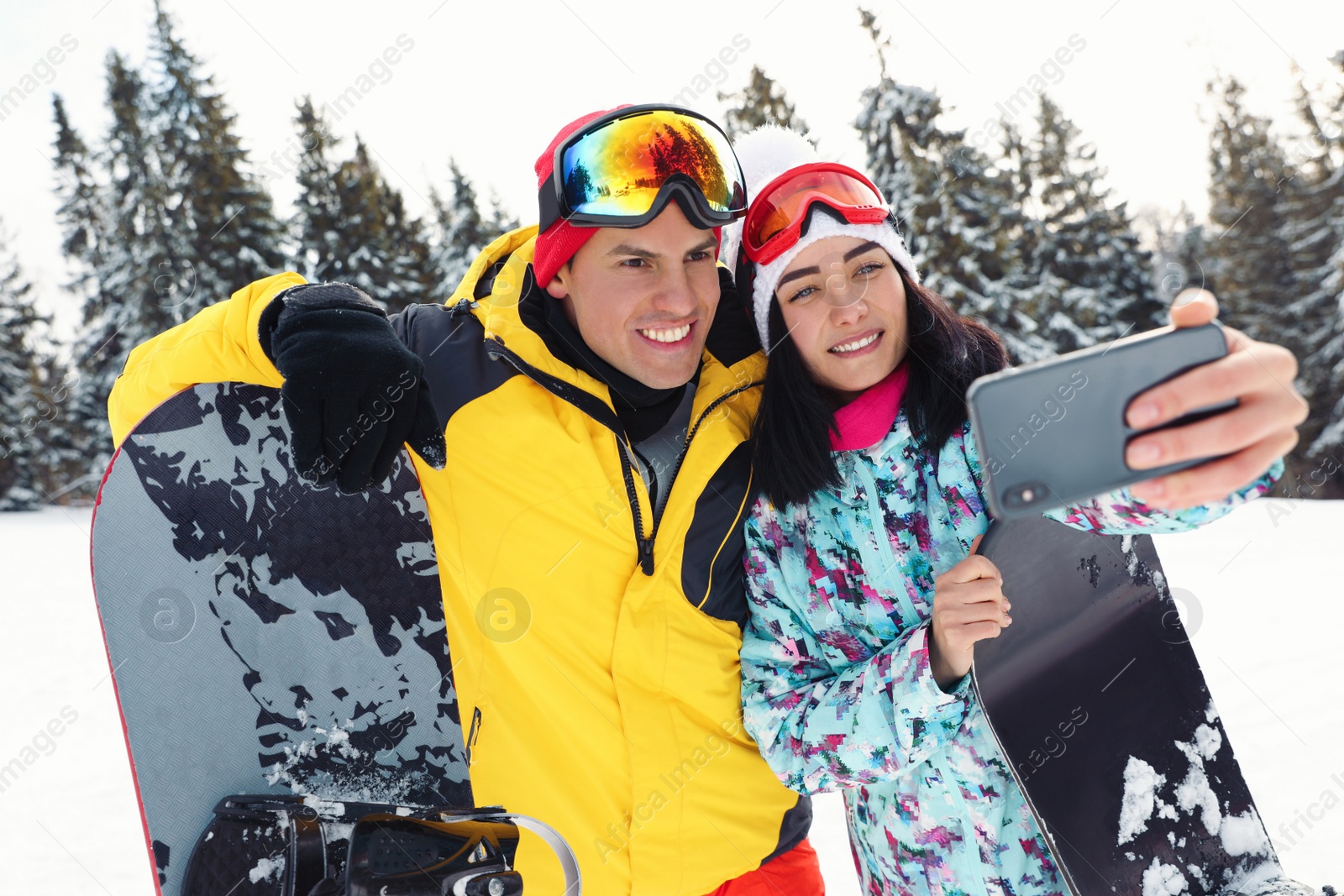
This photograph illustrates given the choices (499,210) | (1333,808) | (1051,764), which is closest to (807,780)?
(1051,764)

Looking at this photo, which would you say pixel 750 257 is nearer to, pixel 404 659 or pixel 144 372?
pixel 404 659

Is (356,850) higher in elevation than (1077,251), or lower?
lower

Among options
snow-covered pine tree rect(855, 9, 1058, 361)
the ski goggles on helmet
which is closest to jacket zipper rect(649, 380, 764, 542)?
the ski goggles on helmet

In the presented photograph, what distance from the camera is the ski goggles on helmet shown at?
2.13 m

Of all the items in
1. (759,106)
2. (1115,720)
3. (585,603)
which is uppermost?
(759,106)

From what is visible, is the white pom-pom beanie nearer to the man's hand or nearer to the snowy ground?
the man's hand

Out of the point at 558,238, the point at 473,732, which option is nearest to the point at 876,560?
the point at 473,732

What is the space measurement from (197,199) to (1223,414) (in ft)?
78.5

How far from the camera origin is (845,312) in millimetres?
1905

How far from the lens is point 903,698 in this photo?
1636 mm

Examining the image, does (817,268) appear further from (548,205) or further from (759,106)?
(759,106)

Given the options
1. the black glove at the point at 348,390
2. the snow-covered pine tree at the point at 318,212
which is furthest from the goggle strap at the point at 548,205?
the snow-covered pine tree at the point at 318,212

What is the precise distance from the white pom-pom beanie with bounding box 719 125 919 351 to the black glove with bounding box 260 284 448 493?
886 millimetres

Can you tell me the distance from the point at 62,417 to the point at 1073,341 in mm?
27135
